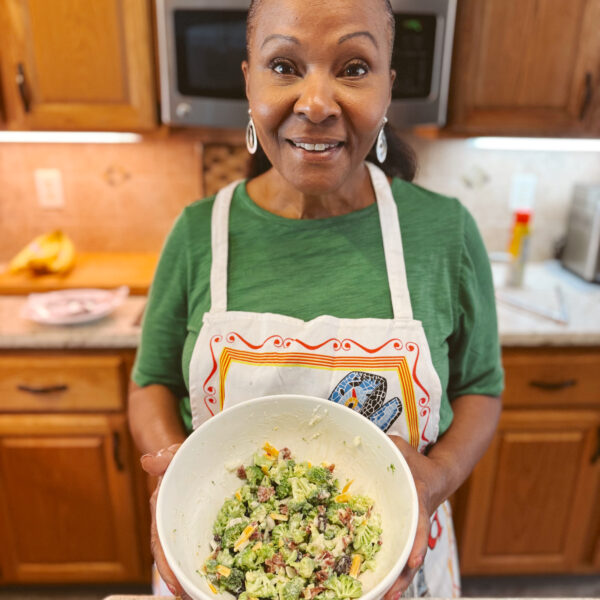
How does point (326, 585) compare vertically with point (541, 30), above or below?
below

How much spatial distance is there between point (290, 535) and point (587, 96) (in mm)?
1548

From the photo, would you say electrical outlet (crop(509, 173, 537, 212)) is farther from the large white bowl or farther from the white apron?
the large white bowl

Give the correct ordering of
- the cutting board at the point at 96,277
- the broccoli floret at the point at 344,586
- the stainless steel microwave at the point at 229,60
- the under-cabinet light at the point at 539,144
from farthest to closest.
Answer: the under-cabinet light at the point at 539,144 < the cutting board at the point at 96,277 < the stainless steel microwave at the point at 229,60 < the broccoli floret at the point at 344,586

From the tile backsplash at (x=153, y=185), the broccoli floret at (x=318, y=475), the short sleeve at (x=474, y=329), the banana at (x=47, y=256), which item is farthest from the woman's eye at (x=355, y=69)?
the banana at (x=47, y=256)

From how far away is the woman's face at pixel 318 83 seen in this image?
0.69 m

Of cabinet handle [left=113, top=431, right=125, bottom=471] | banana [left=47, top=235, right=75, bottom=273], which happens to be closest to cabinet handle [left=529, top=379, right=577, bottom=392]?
cabinet handle [left=113, top=431, right=125, bottom=471]

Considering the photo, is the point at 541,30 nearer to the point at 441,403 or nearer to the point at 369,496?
the point at 441,403

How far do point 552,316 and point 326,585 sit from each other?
1.21 metres

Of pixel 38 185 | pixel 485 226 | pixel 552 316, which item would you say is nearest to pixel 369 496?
pixel 552 316

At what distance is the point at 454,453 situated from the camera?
0.88m

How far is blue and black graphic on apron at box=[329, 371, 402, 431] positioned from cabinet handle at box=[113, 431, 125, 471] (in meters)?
0.99

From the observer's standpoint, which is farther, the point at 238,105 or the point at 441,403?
the point at 238,105

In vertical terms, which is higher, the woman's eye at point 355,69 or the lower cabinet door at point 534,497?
the woman's eye at point 355,69

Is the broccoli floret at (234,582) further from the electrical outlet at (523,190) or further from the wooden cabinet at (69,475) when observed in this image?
the electrical outlet at (523,190)
